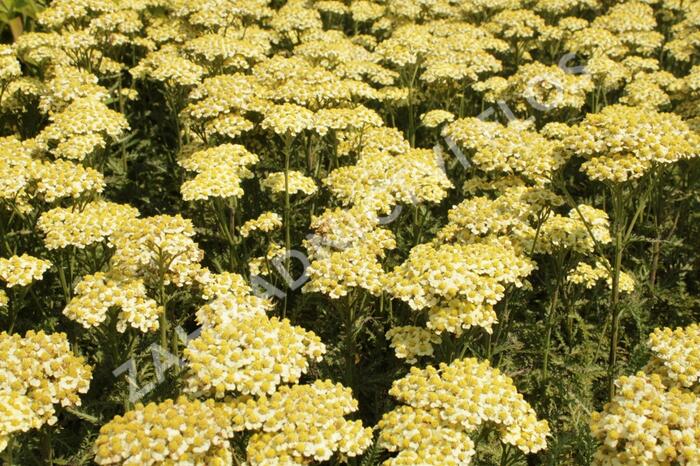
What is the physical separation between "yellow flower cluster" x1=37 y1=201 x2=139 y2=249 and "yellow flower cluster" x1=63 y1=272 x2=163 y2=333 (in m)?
0.52

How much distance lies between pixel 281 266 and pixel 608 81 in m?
5.29

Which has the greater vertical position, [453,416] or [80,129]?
[80,129]

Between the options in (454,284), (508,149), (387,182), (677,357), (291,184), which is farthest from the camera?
(291,184)

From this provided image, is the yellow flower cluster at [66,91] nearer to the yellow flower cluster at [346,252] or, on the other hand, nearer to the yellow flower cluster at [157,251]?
the yellow flower cluster at [157,251]

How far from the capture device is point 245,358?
11.0ft

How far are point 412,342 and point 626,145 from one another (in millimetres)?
1989

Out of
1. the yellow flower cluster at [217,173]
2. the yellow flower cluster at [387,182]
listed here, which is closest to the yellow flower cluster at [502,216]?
the yellow flower cluster at [387,182]

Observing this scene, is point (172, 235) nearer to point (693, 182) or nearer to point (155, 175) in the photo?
point (155, 175)

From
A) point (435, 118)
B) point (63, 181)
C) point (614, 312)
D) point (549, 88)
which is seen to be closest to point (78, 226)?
point (63, 181)

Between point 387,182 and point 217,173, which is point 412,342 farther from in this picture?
point 217,173

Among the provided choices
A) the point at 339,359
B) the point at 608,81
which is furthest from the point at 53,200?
the point at 608,81

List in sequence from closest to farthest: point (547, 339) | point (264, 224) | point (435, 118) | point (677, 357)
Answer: point (677, 357)
point (547, 339)
point (264, 224)
point (435, 118)

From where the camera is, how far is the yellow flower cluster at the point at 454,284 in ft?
13.0

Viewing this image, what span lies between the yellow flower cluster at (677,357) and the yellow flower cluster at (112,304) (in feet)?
9.70
